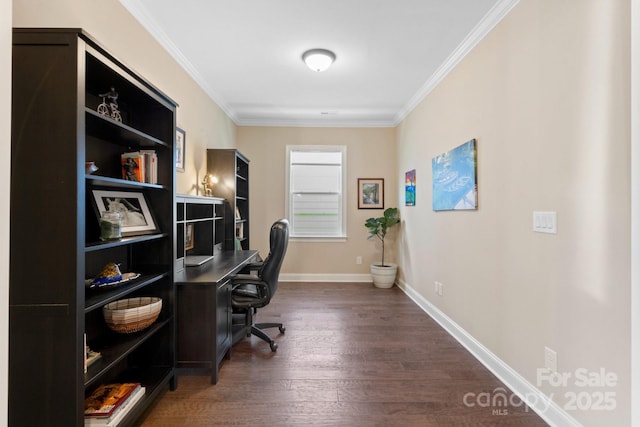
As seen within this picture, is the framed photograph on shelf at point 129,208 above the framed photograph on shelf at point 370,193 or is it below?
below

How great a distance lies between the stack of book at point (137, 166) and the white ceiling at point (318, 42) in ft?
3.60

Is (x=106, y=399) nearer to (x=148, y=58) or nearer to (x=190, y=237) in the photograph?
(x=190, y=237)

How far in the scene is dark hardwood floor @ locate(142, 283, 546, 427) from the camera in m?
1.65

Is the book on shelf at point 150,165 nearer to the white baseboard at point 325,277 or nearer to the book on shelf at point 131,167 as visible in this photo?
the book on shelf at point 131,167

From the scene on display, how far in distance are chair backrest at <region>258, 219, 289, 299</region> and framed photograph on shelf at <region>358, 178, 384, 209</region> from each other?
2.57 meters

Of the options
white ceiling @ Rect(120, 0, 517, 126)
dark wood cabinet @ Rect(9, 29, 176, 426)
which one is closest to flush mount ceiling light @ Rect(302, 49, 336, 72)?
white ceiling @ Rect(120, 0, 517, 126)

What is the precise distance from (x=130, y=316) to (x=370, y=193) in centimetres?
378

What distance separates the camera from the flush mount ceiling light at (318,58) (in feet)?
8.71

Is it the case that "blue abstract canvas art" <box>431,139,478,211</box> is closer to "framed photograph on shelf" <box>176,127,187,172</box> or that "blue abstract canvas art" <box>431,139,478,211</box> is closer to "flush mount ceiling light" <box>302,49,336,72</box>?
"flush mount ceiling light" <box>302,49,336,72</box>

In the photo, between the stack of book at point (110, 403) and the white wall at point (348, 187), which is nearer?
the stack of book at point (110, 403)

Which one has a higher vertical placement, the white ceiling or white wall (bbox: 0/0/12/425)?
the white ceiling

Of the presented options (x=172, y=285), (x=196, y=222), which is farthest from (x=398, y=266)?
(x=172, y=285)

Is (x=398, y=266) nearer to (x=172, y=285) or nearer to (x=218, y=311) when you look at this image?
(x=218, y=311)

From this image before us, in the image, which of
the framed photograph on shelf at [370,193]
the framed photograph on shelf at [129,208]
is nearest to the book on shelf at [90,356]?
the framed photograph on shelf at [129,208]
